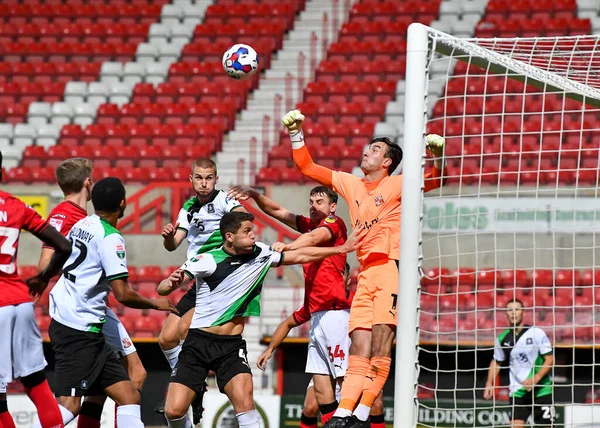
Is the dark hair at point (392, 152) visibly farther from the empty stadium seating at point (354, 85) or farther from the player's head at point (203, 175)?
the empty stadium seating at point (354, 85)

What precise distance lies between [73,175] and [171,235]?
99 cm

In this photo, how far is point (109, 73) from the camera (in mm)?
19781

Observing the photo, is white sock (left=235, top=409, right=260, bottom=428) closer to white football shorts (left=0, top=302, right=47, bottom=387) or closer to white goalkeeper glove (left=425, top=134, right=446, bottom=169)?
white football shorts (left=0, top=302, right=47, bottom=387)

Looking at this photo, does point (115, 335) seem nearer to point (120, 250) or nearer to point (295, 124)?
point (120, 250)

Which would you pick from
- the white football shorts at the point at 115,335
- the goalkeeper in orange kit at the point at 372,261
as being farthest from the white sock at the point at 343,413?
the white football shorts at the point at 115,335

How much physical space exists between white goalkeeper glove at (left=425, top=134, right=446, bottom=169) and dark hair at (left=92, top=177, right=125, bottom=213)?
7.56 ft

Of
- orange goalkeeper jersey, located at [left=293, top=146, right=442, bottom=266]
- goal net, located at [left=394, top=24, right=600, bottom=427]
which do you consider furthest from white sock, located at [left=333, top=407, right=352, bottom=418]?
orange goalkeeper jersey, located at [left=293, top=146, right=442, bottom=266]

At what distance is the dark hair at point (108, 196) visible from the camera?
21.5ft

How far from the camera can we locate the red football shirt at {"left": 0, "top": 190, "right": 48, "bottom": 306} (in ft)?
18.8

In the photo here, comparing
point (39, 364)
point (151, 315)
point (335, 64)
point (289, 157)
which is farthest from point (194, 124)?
point (39, 364)

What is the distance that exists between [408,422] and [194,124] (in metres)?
12.4

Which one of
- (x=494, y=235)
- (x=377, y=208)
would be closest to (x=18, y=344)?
(x=377, y=208)

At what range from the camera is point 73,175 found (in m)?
6.78

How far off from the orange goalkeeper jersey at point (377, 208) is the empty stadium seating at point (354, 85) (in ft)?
28.1
